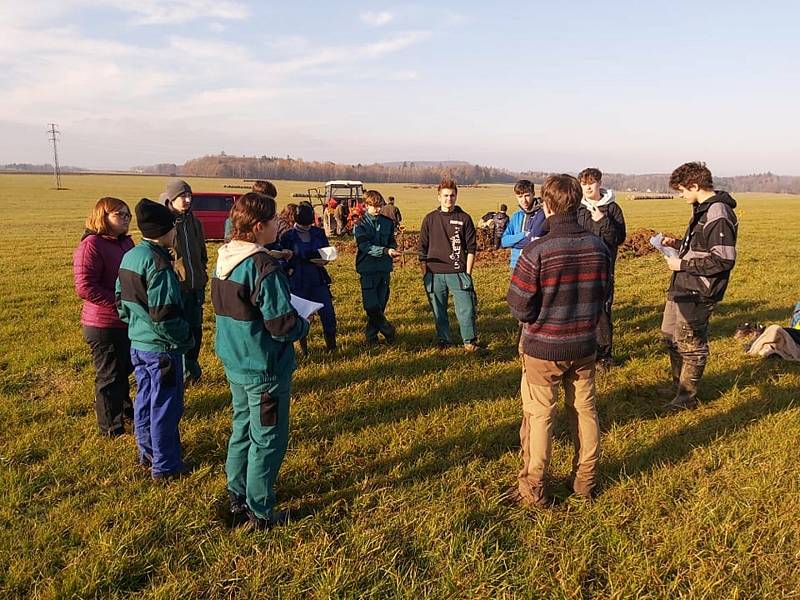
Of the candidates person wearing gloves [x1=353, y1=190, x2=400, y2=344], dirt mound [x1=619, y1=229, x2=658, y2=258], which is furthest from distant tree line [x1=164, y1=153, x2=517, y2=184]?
person wearing gloves [x1=353, y1=190, x2=400, y2=344]

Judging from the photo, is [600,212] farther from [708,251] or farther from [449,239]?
[449,239]

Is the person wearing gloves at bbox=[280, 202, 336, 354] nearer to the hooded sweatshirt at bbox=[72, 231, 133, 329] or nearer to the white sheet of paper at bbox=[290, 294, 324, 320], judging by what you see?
the hooded sweatshirt at bbox=[72, 231, 133, 329]

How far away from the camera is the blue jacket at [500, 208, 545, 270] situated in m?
5.57

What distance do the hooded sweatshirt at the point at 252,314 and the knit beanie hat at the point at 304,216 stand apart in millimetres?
2773

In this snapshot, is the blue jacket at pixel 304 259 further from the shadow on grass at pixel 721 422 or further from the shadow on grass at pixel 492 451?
the shadow on grass at pixel 721 422

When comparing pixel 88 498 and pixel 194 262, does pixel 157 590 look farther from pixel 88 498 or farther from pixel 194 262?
pixel 194 262

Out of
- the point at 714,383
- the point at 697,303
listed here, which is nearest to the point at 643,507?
the point at 697,303

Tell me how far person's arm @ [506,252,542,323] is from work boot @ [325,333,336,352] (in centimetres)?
358

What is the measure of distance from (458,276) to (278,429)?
3.62 m

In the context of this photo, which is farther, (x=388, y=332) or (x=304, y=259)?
(x=388, y=332)

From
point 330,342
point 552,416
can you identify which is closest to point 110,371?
point 330,342

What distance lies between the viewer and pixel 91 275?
394cm

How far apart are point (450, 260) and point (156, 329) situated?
3.63 m

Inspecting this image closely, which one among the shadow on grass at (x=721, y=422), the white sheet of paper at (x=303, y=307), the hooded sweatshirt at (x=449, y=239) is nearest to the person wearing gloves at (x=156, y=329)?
the white sheet of paper at (x=303, y=307)
